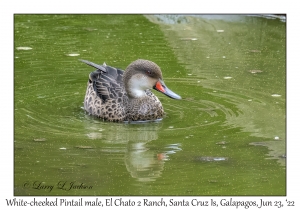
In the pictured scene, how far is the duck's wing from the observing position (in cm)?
1252

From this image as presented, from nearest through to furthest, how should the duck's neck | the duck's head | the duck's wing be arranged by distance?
the duck's head → the duck's neck → the duck's wing

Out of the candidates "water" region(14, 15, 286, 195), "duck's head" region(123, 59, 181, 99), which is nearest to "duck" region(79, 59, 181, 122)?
"duck's head" region(123, 59, 181, 99)

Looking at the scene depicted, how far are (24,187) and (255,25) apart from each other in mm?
9198

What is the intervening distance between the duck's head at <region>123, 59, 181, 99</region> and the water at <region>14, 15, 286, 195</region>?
50 centimetres

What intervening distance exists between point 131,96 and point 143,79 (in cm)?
38

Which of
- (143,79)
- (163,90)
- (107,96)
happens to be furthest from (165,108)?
(107,96)

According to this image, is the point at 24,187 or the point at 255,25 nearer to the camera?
the point at 24,187

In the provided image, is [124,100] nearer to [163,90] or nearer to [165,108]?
[163,90]

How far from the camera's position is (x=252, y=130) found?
11.6 m

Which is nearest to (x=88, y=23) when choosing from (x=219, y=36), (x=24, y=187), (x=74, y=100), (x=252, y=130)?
(x=219, y=36)

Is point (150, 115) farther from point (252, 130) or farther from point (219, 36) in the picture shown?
point (219, 36)

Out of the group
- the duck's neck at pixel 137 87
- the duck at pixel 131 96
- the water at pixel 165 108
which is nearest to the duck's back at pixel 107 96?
the duck at pixel 131 96

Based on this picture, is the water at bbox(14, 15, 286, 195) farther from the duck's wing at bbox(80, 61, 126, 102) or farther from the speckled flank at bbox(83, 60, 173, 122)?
the duck's wing at bbox(80, 61, 126, 102)
